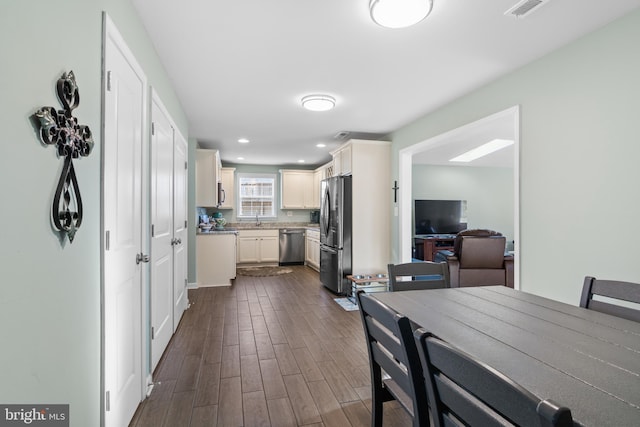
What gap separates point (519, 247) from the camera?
2.72 metres

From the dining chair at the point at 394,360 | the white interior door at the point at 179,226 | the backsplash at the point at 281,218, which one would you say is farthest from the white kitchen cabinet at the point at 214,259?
the dining chair at the point at 394,360

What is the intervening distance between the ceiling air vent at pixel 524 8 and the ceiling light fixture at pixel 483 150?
4720mm

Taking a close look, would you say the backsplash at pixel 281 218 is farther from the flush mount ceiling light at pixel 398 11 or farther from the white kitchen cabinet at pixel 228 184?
the flush mount ceiling light at pixel 398 11

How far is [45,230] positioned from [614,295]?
2324 millimetres

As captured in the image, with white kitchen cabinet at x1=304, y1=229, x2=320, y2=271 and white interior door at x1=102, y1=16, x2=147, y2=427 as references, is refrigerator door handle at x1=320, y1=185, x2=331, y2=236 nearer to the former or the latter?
white kitchen cabinet at x1=304, y1=229, x2=320, y2=271

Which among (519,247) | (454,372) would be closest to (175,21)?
(454,372)

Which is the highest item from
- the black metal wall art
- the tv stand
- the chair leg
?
the black metal wall art

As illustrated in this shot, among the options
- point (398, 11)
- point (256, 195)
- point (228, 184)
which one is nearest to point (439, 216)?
point (256, 195)

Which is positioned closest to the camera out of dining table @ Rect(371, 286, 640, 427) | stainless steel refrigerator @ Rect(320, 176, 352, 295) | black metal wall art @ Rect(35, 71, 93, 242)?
dining table @ Rect(371, 286, 640, 427)

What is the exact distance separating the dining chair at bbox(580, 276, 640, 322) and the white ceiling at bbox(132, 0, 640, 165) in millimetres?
1581

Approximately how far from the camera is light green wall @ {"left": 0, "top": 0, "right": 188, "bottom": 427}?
82cm

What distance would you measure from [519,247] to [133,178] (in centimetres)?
296

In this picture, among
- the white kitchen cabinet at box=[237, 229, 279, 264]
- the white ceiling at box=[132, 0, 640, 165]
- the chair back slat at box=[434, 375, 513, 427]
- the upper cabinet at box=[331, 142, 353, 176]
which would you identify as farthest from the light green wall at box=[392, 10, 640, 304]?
the white kitchen cabinet at box=[237, 229, 279, 264]

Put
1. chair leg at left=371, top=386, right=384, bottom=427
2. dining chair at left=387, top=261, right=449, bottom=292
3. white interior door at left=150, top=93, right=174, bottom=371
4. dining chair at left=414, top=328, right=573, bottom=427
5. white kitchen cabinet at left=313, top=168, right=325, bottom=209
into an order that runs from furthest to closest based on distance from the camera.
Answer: white kitchen cabinet at left=313, top=168, right=325, bottom=209 → white interior door at left=150, top=93, right=174, bottom=371 → dining chair at left=387, top=261, right=449, bottom=292 → chair leg at left=371, top=386, right=384, bottom=427 → dining chair at left=414, top=328, right=573, bottom=427
